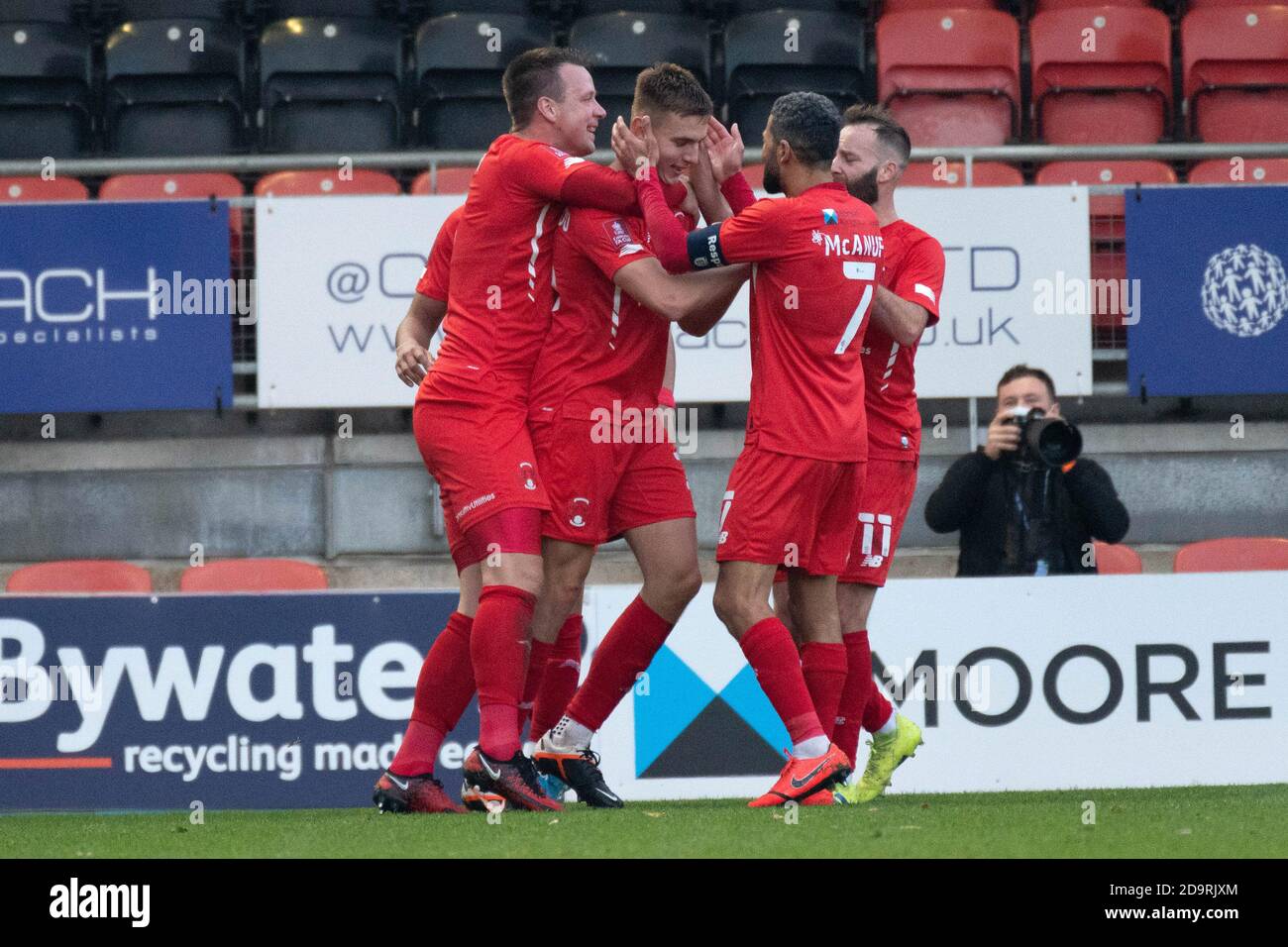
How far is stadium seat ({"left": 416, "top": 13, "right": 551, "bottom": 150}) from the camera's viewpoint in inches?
412

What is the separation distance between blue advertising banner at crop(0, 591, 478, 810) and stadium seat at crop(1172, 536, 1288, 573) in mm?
3384

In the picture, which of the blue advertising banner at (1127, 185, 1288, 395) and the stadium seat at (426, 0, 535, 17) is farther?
the stadium seat at (426, 0, 535, 17)

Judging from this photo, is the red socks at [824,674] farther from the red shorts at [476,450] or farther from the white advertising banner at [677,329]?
A: the white advertising banner at [677,329]

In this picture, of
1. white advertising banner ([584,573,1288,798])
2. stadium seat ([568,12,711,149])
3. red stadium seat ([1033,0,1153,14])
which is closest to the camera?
white advertising banner ([584,573,1288,798])

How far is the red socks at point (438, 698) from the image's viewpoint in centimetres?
539

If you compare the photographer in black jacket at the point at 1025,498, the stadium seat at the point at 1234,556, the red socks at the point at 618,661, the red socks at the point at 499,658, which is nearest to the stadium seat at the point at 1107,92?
the stadium seat at the point at 1234,556

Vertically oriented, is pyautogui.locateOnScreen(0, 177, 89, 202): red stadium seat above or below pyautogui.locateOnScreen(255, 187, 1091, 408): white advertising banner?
above

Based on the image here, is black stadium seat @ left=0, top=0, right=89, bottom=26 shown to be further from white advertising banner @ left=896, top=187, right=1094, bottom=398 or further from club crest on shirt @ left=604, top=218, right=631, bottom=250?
club crest on shirt @ left=604, top=218, right=631, bottom=250

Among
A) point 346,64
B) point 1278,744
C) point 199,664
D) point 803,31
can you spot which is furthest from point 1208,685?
point 346,64

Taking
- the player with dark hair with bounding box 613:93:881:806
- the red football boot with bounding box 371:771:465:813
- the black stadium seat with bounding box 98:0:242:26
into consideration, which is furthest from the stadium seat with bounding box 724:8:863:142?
the red football boot with bounding box 371:771:465:813

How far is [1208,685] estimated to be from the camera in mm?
7297

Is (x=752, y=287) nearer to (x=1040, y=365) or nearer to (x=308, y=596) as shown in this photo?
(x=308, y=596)

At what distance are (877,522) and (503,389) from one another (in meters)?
1.34
